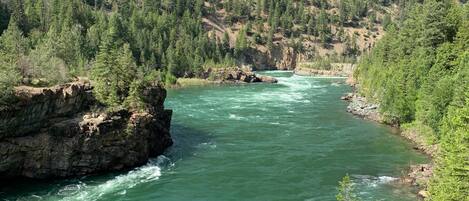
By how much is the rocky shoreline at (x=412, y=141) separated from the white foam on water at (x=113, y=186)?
29.4 m

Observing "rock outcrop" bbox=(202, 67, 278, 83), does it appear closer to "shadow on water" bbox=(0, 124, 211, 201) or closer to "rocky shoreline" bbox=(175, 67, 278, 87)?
"rocky shoreline" bbox=(175, 67, 278, 87)

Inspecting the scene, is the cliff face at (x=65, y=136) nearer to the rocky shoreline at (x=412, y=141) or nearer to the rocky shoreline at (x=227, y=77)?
the rocky shoreline at (x=412, y=141)

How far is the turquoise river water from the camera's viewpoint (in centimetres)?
5716

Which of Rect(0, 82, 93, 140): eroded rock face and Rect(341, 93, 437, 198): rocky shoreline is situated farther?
Rect(341, 93, 437, 198): rocky shoreline

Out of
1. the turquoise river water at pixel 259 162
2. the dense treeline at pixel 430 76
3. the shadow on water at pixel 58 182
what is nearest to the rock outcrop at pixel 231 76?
the dense treeline at pixel 430 76

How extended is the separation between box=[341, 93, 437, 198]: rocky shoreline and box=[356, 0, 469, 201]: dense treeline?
151 centimetres

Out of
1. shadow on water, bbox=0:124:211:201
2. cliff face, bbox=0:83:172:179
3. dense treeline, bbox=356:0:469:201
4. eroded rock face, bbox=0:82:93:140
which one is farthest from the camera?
dense treeline, bbox=356:0:469:201

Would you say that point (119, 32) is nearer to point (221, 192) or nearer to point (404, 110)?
point (404, 110)

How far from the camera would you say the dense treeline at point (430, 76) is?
6469 centimetres

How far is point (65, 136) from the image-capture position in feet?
205

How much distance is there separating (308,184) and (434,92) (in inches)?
1084

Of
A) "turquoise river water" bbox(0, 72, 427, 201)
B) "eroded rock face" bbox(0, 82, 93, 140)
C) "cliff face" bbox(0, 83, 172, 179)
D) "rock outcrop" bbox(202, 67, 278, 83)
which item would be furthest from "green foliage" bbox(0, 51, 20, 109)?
"rock outcrop" bbox(202, 67, 278, 83)

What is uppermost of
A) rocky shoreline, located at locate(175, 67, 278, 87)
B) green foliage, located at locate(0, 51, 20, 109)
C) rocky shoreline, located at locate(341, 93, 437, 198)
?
green foliage, located at locate(0, 51, 20, 109)

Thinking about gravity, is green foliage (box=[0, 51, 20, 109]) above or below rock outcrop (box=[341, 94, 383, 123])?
above
